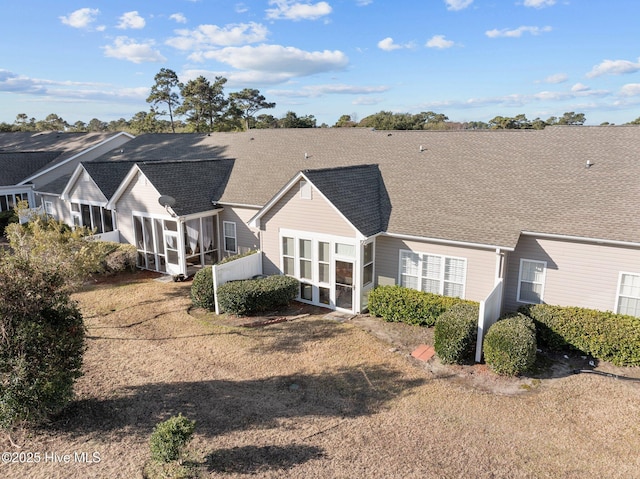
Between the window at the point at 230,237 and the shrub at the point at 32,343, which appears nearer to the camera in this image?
the shrub at the point at 32,343

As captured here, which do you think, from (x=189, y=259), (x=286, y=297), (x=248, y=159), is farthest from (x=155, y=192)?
(x=286, y=297)

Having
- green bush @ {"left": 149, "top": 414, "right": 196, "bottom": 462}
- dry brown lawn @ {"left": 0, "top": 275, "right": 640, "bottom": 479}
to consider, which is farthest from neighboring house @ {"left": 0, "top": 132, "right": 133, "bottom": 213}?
green bush @ {"left": 149, "top": 414, "right": 196, "bottom": 462}

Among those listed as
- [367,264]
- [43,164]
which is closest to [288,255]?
[367,264]

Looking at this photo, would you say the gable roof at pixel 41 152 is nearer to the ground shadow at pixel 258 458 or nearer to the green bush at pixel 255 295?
the green bush at pixel 255 295

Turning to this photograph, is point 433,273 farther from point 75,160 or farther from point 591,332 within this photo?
point 75,160

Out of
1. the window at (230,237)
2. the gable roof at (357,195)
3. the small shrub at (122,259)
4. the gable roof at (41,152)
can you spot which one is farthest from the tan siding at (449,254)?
the gable roof at (41,152)

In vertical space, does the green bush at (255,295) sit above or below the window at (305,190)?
below

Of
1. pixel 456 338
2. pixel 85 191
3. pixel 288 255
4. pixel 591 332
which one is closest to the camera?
pixel 456 338
